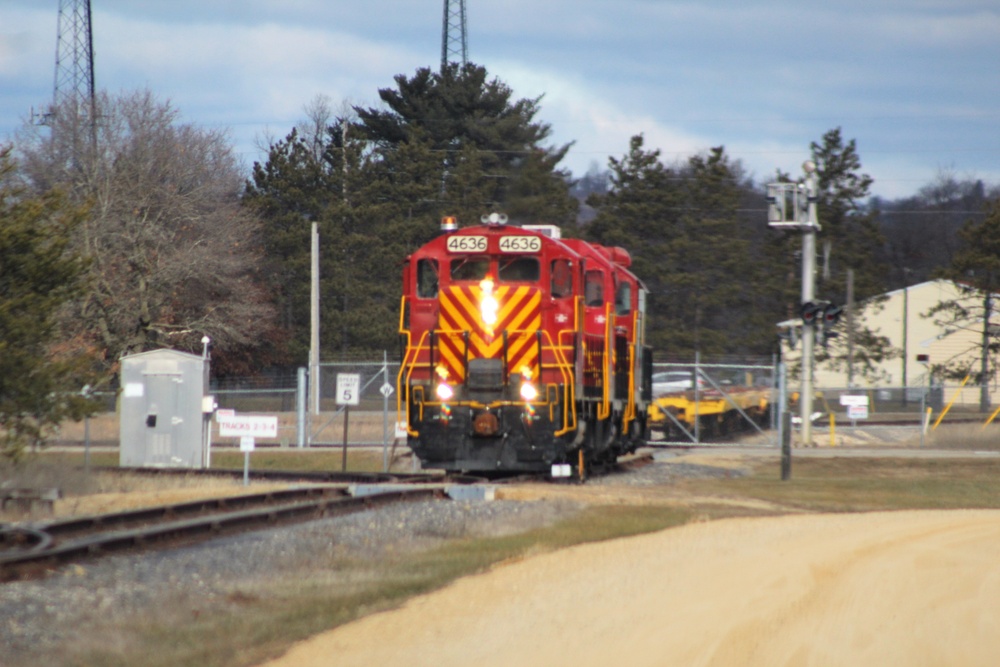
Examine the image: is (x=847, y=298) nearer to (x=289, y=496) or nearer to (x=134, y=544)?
(x=289, y=496)

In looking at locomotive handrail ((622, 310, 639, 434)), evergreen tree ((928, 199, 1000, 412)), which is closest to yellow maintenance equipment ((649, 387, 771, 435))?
locomotive handrail ((622, 310, 639, 434))

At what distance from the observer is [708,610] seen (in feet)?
28.2

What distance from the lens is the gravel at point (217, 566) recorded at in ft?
25.8

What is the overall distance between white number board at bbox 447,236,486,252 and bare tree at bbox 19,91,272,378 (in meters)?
31.2

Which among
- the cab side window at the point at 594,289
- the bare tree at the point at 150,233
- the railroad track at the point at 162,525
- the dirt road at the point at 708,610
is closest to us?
the dirt road at the point at 708,610

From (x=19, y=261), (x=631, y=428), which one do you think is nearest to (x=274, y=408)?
(x=631, y=428)

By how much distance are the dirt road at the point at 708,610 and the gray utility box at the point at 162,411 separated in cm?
1522

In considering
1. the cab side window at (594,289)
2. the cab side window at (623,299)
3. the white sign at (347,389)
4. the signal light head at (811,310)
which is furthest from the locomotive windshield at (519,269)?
the signal light head at (811,310)

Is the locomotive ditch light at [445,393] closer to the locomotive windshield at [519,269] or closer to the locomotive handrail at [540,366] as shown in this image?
the locomotive handrail at [540,366]

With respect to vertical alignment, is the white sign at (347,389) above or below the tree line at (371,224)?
below

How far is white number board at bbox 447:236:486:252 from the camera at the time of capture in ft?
63.0

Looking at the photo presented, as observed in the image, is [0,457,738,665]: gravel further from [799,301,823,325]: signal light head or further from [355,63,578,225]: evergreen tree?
[355,63,578,225]: evergreen tree

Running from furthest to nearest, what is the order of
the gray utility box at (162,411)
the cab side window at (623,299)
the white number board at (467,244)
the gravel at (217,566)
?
the gray utility box at (162,411) → the cab side window at (623,299) → the white number board at (467,244) → the gravel at (217,566)

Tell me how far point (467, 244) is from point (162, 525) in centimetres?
812
